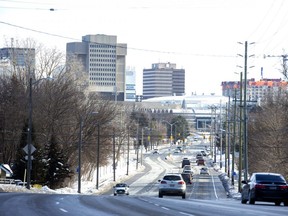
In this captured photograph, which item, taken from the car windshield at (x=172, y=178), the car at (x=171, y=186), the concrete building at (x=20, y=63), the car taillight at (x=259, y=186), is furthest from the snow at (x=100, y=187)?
the car taillight at (x=259, y=186)

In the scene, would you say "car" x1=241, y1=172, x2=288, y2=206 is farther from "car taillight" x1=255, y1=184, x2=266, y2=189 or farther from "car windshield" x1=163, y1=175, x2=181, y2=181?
"car windshield" x1=163, y1=175, x2=181, y2=181

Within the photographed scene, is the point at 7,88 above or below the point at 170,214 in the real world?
above

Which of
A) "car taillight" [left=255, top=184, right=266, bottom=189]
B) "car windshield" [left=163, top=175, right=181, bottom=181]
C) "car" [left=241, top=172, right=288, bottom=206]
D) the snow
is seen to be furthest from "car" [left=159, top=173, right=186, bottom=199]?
"car taillight" [left=255, top=184, right=266, bottom=189]

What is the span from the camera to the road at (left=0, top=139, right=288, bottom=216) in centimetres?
2631

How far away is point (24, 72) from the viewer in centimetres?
9206

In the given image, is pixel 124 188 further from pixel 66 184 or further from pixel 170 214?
pixel 170 214

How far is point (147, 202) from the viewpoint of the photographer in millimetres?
35250

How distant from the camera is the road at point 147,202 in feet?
86.3

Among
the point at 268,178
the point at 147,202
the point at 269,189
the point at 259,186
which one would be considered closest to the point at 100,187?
the point at 147,202

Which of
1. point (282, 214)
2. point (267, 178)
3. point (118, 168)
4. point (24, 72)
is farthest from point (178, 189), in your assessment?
point (118, 168)

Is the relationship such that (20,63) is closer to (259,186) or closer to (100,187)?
(100,187)

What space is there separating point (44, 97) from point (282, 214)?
63381mm

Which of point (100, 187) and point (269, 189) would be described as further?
point (100, 187)

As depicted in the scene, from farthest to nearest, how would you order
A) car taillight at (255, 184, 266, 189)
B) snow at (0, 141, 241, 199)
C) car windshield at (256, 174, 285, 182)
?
1. snow at (0, 141, 241, 199)
2. car windshield at (256, 174, 285, 182)
3. car taillight at (255, 184, 266, 189)
